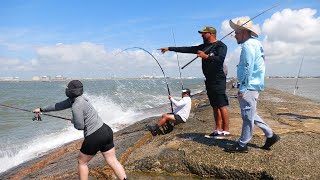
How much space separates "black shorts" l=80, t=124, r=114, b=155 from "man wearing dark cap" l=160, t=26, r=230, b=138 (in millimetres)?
2051

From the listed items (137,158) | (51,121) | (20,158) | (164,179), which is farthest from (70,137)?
(164,179)

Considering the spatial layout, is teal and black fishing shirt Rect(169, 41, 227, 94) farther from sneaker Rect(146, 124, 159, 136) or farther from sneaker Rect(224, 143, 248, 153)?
sneaker Rect(146, 124, 159, 136)

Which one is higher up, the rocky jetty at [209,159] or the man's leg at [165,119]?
the man's leg at [165,119]

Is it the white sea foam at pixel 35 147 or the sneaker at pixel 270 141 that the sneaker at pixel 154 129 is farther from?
the white sea foam at pixel 35 147

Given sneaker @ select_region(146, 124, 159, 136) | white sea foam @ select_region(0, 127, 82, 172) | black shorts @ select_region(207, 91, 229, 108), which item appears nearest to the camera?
black shorts @ select_region(207, 91, 229, 108)

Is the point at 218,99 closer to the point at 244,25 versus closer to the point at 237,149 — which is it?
the point at 237,149

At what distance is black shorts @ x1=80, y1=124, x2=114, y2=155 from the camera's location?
13.1 ft

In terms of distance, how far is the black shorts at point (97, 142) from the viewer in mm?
4008

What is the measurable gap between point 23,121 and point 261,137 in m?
14.1

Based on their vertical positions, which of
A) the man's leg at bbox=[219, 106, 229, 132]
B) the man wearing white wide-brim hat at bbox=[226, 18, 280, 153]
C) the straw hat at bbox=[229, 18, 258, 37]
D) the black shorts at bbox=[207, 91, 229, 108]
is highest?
the straw hat at bbox=[229, 18, 258, 37]

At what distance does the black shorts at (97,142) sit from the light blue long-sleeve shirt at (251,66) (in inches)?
74.8

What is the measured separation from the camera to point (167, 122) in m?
7.02

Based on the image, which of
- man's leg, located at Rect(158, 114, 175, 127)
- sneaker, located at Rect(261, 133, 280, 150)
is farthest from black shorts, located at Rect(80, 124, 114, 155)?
man's leg, located at Rect(158, 114, 175, 127)

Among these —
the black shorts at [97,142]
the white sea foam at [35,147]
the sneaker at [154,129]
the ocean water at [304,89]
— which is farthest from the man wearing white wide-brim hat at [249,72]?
the ocean water at [304,89]
